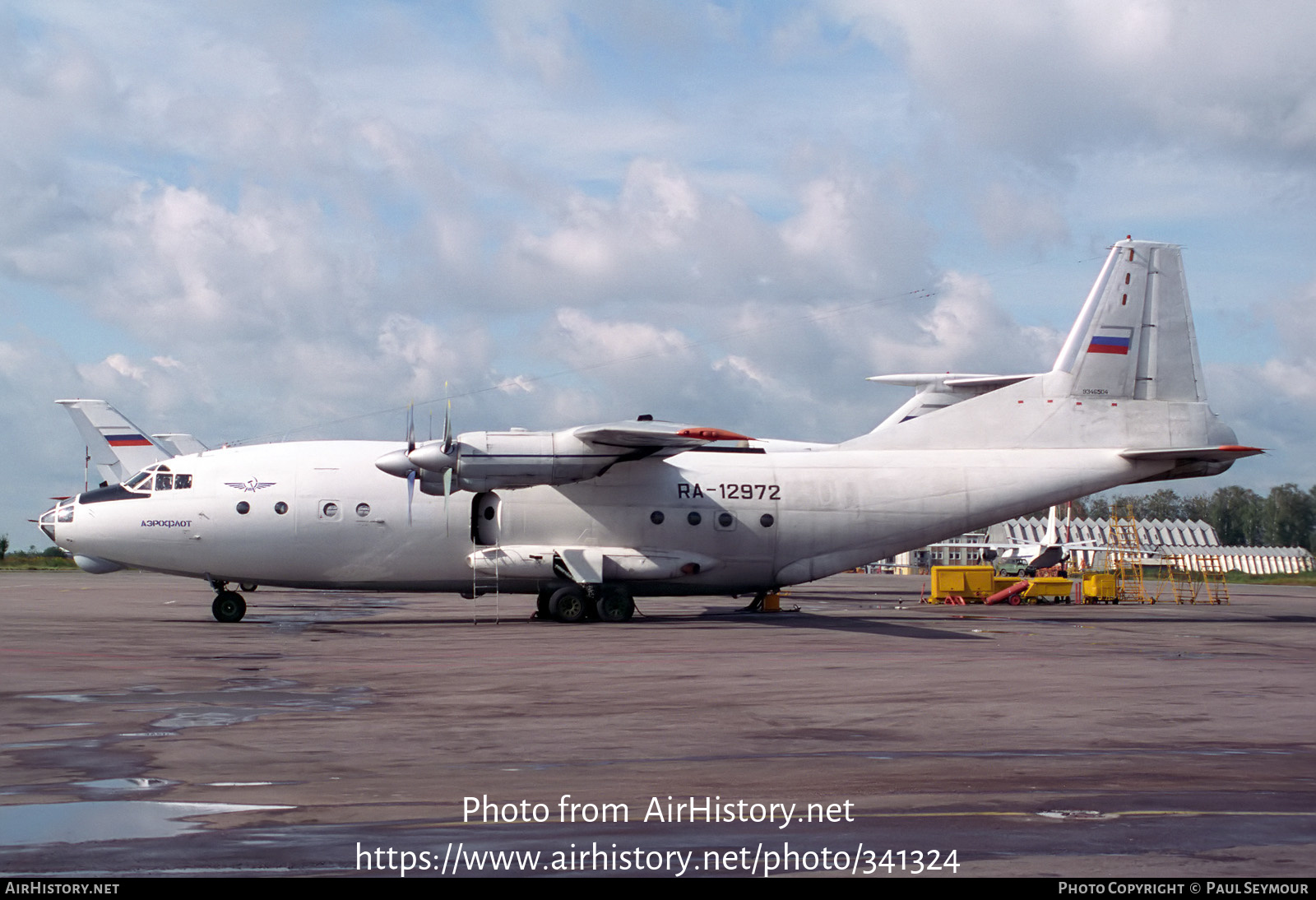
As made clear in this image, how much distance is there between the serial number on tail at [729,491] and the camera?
92.6 feet

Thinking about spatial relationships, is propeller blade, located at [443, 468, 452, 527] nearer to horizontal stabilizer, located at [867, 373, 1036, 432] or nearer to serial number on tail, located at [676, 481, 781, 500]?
serial number on tail, located at [676, 481, 781, 500]

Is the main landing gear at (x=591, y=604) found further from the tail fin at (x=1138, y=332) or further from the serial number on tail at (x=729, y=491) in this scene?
the tail fin at (x=1138, y=332)

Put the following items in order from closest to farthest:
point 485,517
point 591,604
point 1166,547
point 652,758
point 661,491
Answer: point 652,758, point 485,517, point 591,604, point 661,491, point 1166,547

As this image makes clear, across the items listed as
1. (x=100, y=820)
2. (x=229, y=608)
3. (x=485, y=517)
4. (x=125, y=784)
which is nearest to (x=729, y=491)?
(x=485, y=517)

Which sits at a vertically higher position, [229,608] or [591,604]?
[229,608]

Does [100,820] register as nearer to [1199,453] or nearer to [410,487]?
[410,487]

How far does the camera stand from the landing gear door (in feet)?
88.6

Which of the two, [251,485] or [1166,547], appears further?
[1166,547]

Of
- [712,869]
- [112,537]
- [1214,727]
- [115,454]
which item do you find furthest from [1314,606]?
[115,454]

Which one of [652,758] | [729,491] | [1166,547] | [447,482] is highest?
[447,482]

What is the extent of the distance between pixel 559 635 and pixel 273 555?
763 cm

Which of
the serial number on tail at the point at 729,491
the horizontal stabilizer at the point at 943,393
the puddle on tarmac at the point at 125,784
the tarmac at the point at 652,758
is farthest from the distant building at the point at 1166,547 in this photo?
the puddle on tarmac at the point at 125,784

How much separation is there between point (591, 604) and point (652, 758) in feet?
58.9

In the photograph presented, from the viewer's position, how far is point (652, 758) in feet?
32.0
